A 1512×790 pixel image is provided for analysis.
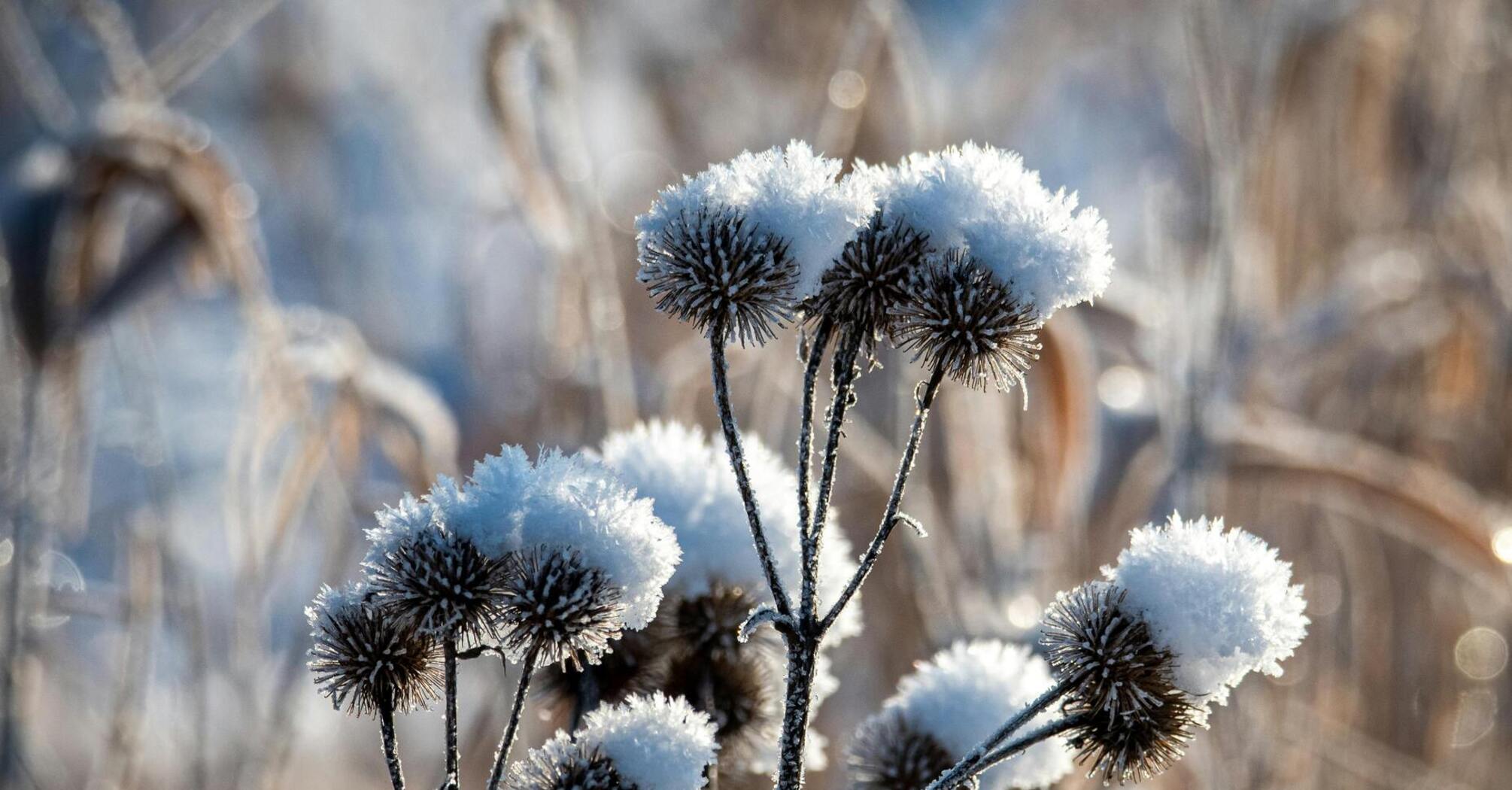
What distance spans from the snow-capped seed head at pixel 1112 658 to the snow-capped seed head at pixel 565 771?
14.9 inches

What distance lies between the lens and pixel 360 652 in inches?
39.8

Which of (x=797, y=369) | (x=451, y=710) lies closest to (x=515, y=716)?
(x=451, y=710)

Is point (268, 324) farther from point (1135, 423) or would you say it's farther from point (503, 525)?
point (1135, 423)

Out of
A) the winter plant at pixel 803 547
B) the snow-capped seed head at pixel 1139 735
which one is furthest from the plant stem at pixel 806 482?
the snow-capped seed head at pixel 1139 735

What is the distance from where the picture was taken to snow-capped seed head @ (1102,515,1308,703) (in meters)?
0.96

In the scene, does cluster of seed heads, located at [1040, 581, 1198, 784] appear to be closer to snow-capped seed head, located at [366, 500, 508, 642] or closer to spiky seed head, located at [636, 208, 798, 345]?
spiky seed head, located at [636, 208, 798, 345]

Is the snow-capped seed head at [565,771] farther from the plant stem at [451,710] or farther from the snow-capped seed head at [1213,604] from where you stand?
the snow-capped seed head at [1213,604]

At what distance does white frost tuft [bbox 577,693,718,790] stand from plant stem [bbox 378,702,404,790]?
15cm

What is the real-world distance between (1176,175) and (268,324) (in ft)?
10.2

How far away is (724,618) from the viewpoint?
50.4 inches

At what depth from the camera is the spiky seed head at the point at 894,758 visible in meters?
1.28

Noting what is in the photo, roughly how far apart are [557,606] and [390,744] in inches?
7.9

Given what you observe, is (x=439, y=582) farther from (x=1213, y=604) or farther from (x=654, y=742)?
(x=1213, y=604)

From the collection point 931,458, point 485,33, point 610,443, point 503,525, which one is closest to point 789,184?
point 503,525
